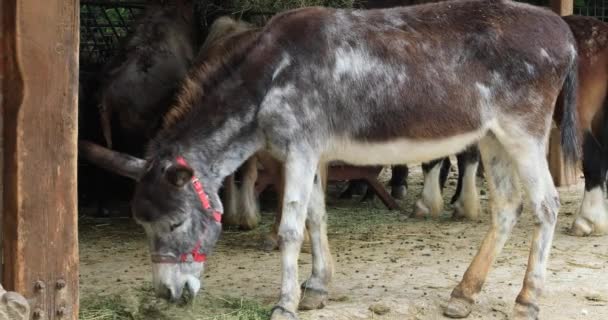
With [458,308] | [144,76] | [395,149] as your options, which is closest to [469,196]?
[144,76]

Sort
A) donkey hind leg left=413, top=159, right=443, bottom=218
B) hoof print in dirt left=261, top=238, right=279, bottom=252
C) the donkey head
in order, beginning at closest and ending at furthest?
the donkey head < hoof print in dirt left=261, top=238, right=279, bottom=252 < donkey hind leg left=413, top=159, right=443, bottom=218

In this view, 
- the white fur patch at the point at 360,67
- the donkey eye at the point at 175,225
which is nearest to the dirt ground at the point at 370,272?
the donkey eye at the point at 175,225

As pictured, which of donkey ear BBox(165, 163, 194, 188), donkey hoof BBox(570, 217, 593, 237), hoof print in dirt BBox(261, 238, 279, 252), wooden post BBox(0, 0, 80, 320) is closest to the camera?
wooden post BBox(0, 0, 80, 320)

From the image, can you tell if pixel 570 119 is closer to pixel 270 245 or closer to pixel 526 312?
pixel 526 312

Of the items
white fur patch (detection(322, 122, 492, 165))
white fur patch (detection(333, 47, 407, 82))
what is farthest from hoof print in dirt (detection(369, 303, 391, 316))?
white fur patch (detection(333, 47, 407, 82))

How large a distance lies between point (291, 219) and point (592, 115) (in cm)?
396

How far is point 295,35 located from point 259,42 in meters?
0.21

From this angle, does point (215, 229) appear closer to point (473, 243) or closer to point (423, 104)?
point (423, 104)

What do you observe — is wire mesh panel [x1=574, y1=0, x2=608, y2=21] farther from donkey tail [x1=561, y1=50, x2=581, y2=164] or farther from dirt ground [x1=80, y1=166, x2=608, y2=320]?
donkey tail [x1=561, y1=50, x2=581, y2=164]

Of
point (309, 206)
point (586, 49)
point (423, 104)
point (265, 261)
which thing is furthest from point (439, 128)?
point (586, 49)

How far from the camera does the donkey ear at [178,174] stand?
5.34 m

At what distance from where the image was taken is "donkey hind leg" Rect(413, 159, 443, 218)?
30.5 feet

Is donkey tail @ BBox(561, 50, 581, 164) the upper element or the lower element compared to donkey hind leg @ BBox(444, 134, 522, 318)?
upper

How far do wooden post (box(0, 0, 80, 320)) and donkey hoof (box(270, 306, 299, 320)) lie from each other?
1229 mm
